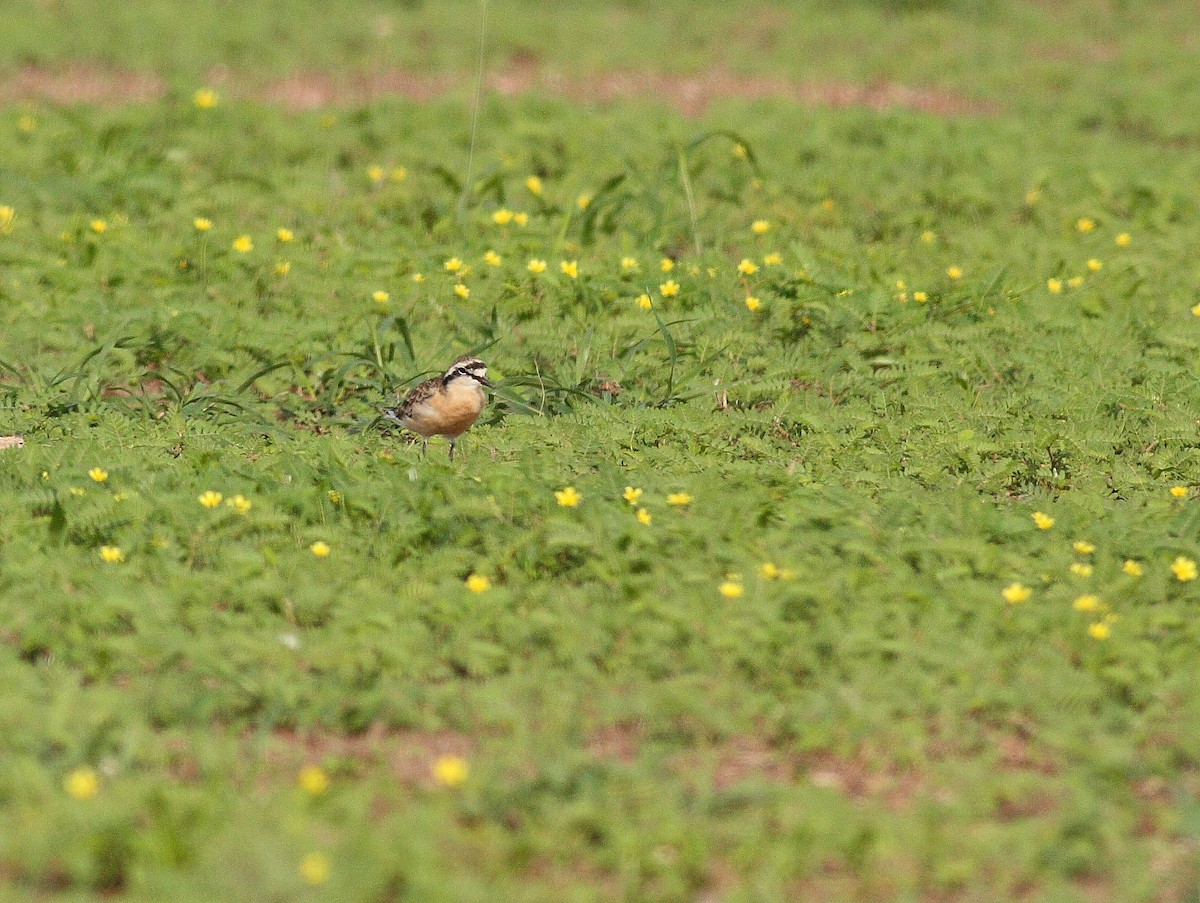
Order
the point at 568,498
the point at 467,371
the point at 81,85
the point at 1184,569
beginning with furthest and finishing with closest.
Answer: the point at 81,85
the point at 467,371
the point at 568,498
the point at 1184,569

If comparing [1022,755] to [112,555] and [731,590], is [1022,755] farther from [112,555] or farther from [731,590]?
[112,555]

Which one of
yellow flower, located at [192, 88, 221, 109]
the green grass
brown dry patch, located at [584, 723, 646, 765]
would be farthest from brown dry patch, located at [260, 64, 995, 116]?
brown dry patch, located at [584, 723, 646, 765]

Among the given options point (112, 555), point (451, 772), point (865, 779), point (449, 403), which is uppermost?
point (449, 403)

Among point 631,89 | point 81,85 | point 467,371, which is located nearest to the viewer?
point 467,371

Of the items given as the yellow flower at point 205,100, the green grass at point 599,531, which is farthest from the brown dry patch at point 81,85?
the green grass at point 599,531

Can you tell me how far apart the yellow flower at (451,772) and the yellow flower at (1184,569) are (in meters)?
2.78

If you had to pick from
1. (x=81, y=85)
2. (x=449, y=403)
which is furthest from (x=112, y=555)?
(x=81, y=85)

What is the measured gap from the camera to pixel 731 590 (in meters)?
5.38

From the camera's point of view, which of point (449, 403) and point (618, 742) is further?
point (449, 403)

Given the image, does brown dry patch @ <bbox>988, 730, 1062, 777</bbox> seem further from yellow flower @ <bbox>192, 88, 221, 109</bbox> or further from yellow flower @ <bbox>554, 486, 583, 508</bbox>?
yellow flower @ <bbox>192, 88, 221, 109</bbox>

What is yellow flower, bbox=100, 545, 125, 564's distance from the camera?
5.67m

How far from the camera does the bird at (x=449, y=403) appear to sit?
6.75 meters

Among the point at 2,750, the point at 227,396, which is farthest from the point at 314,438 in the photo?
the point at 2,750

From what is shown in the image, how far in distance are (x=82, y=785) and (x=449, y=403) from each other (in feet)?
9.20
